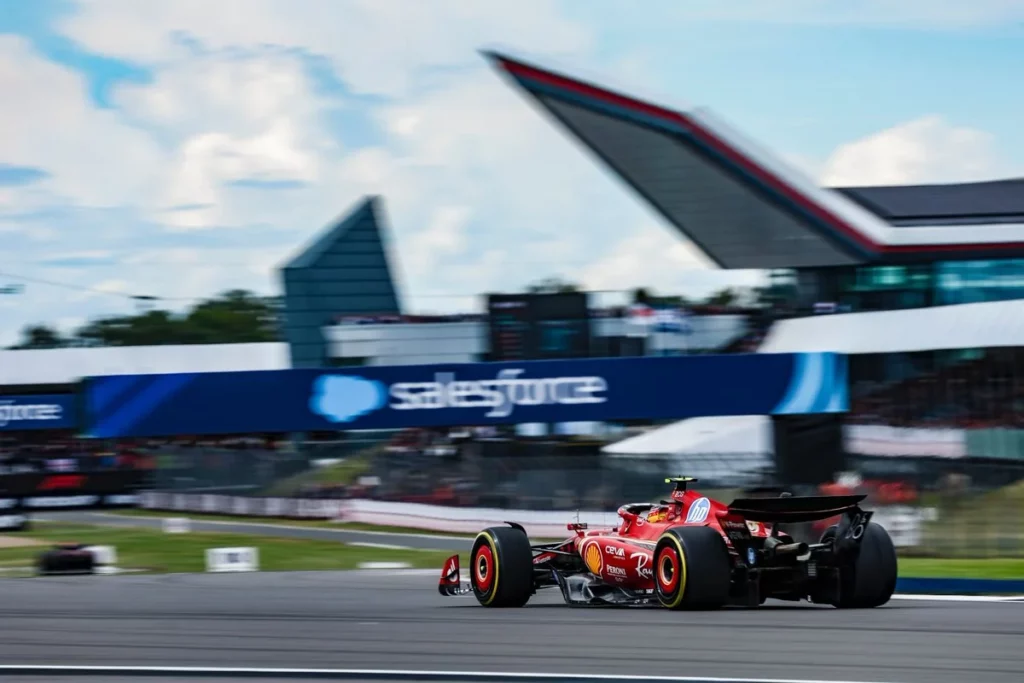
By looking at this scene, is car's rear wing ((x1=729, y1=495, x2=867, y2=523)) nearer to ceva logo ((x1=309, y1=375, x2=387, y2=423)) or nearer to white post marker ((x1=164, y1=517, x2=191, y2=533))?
ceva logo ((x1=309, y1=375, x2=387, y2=423))

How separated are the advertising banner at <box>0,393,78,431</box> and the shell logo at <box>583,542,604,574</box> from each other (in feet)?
119

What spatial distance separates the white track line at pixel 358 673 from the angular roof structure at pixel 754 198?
35.9 metres

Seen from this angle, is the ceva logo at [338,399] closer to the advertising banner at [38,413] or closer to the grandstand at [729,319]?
the grandstand at [729,319]

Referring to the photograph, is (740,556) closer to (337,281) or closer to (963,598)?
(963,598)

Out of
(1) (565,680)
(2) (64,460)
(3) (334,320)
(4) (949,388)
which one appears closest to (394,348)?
(3) (334,320)

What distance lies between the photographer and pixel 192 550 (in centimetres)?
2503

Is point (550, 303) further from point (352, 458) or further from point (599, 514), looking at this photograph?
point (599, 514)

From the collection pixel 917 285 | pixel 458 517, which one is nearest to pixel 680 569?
pixel 458 517

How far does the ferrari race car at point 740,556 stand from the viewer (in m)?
10.4

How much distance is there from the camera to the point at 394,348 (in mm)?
39906

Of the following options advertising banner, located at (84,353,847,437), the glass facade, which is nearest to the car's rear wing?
advertising banner, located at (84,353,847,437)

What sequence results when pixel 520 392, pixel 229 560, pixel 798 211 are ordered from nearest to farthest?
pixel 229 560 → pixel 520 392 → pixel 798 211

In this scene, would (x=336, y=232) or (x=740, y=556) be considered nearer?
(x=740, y=556)

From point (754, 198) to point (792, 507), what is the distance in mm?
35112
